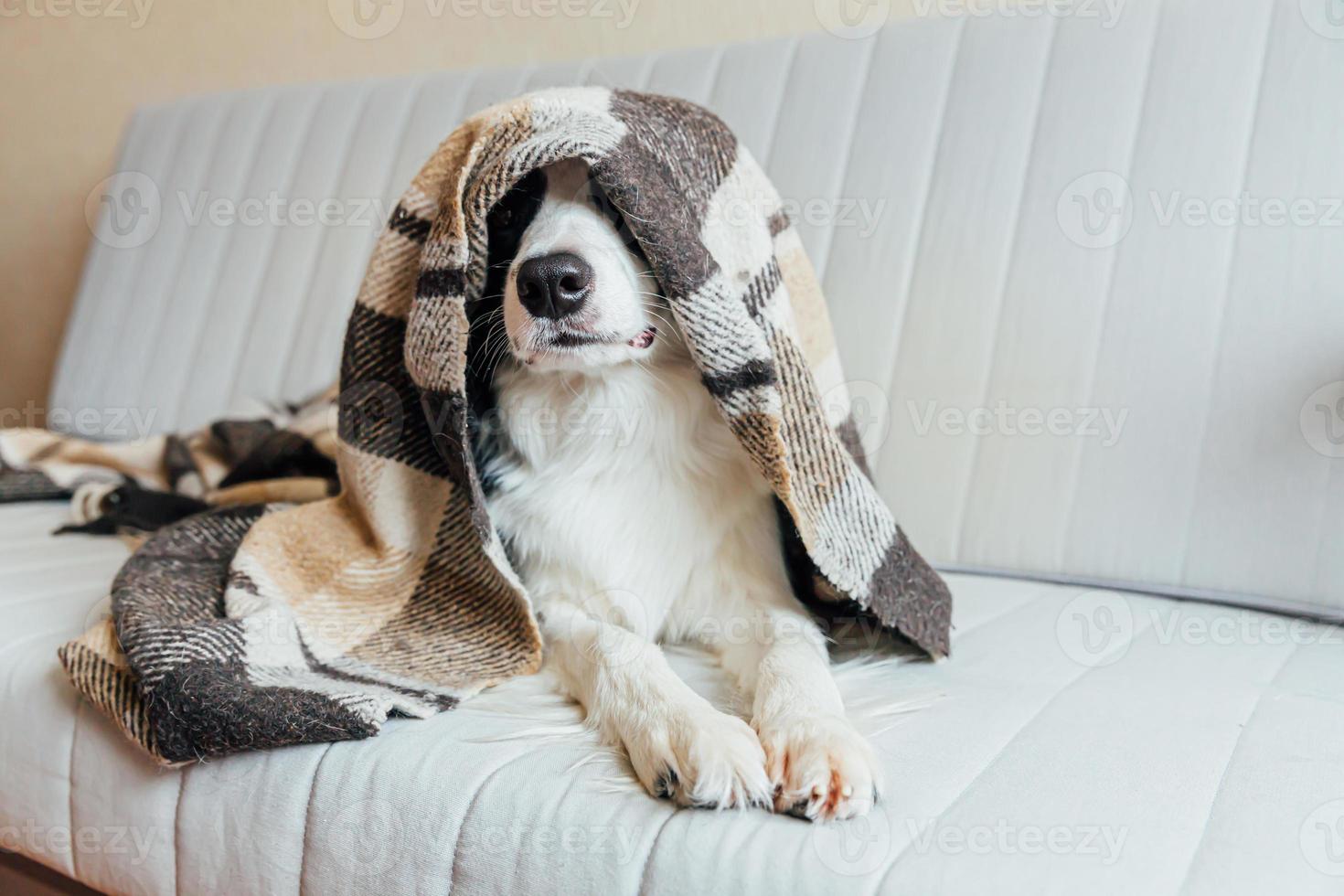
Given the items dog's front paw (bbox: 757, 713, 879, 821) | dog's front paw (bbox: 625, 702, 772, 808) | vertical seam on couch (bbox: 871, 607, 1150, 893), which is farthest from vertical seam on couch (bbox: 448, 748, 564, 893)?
vertical seam on couch (bbox: 871, 607, 1150, 893)

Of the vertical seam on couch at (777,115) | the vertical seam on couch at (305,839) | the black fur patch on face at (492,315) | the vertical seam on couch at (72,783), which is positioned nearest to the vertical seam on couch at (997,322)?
the vertical seam on couch at (777,115)

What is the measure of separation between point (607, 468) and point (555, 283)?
251 mm

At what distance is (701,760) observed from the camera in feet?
2.52

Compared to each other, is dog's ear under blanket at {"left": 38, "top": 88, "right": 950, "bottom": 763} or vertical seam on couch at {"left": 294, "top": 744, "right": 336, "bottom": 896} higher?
dog's ear under blanket at {"left": 38, "top": 88, "right": 950, "bottom": 763}

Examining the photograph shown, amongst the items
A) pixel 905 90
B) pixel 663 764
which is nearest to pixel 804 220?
pixel 905 90

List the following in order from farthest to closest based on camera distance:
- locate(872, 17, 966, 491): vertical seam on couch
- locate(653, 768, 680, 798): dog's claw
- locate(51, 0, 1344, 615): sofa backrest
Answer: locate(872, 17, 966, 491): vertical seam on couch, locate(51, 0, 1344, 615): sofa backrest, locate(653, 768, 680, 798): dog's claw

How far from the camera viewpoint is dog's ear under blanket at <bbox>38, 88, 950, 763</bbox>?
0.95 metres

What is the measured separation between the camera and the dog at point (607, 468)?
1.00 m

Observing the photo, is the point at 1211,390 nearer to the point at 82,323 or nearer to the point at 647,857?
the point at 647,857

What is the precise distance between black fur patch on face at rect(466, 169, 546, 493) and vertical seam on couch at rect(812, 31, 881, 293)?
0.65 metres

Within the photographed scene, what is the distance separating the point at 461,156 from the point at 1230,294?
0.98m

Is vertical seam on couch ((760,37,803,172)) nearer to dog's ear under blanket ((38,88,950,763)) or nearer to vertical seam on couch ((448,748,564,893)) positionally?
dog's ear under blanket ((38,88,950,763))

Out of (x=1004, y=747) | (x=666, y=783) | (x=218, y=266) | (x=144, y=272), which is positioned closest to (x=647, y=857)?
(x=666, y=783)

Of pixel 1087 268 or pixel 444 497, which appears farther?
pixel 1087 268
